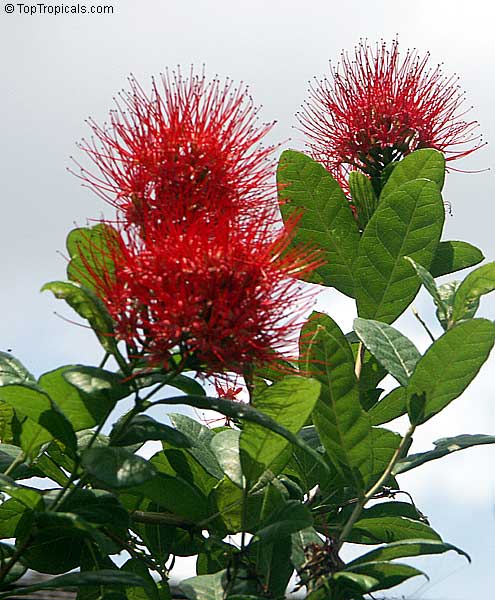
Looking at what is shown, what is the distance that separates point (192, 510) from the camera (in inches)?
45.6

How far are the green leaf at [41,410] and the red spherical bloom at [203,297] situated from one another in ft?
0.34

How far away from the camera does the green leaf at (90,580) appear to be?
0.94 meters

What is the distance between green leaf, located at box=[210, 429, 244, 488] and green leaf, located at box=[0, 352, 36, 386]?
234 mm

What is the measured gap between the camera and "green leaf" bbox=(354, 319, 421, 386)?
1103 mm

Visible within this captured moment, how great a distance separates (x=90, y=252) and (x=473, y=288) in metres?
0.48

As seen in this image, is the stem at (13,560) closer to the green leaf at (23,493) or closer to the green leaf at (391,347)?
the green leaf at (23,493)

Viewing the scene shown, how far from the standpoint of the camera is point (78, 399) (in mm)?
974

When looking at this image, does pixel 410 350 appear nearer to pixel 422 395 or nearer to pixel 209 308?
pixel 422 395

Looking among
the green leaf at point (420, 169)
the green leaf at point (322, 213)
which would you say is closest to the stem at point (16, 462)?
the green leaf at point (322, 213)

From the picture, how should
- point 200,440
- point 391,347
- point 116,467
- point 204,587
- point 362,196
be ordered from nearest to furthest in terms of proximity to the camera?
point 116,467
point 204,587
point 391,347
point 200,440
point 362,196

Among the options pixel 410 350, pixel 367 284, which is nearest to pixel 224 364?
pixel 410 350

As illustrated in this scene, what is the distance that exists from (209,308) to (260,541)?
269 millimetres

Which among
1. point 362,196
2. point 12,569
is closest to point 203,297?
point 12,569

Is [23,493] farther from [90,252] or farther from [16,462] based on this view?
[90,252]
